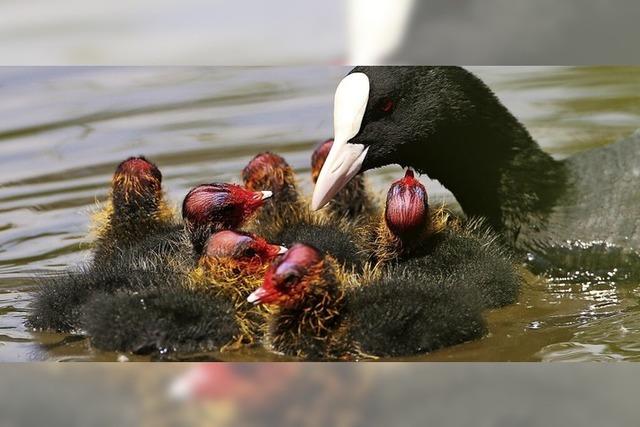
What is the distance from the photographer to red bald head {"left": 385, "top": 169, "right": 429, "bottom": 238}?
13.2 ft

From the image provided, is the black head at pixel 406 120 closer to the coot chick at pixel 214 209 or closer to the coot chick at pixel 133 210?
the coot chick at pixel 214 209

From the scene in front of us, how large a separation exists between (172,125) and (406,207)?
2.14 meters

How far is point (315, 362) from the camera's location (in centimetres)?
359

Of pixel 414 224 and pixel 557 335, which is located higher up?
pixel 414 224

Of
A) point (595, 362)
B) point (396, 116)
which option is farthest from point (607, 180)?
point (595, 362)

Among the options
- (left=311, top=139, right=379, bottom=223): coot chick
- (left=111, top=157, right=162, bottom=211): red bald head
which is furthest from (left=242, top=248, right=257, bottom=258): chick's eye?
(left=311, top=139, right=379, bottom=223): coot chick

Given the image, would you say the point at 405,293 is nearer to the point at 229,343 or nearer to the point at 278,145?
the point at 229,343

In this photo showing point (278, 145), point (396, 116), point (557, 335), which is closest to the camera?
point (557, 335)

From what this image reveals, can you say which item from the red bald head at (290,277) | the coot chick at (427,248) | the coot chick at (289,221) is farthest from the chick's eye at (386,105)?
the red bald head at (290,277)

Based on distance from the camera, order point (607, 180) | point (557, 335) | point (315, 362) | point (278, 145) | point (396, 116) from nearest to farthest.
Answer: point (315, 362), point (557, 335), point (396, 116), point (607, 180), point (278, 145)

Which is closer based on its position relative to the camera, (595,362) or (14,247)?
(595,362)

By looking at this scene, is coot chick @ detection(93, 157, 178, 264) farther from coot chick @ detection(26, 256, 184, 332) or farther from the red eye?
the red eye

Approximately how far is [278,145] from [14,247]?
135 cm

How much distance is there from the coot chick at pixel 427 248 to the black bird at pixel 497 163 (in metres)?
0.26
